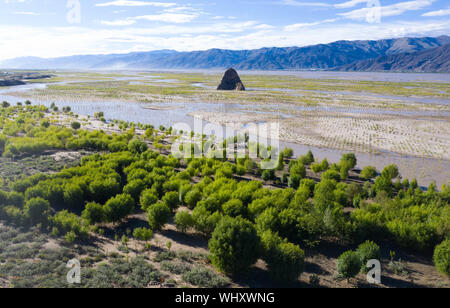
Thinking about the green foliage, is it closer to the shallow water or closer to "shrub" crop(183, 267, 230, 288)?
"shrub" crop(183, 267, 230, 288)

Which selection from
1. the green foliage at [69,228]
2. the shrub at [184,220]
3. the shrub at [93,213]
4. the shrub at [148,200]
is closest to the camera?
the green foliage at [69,228]

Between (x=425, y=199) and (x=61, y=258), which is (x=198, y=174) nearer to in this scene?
(x=61, y=258)

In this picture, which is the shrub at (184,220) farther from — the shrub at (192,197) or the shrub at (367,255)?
the shrub at (367,255)

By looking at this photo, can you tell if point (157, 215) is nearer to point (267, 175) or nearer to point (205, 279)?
point (205, 279)

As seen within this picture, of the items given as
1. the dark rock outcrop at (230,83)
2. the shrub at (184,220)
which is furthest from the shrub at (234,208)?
the dark rock outcrop at (230,83)

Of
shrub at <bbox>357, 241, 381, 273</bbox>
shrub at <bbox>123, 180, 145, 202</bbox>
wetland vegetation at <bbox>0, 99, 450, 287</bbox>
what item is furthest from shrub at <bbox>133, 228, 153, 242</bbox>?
shrub at <bbox>357, 241, 381, 273</bbox>

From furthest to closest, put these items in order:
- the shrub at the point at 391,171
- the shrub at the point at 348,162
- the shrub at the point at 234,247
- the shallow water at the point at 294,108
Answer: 1. the shallow water at the point at 294,108
2. the shrub at the point at 348,162
3. the shrub at the point at 391,171
4. the shrub at the point at 234,247

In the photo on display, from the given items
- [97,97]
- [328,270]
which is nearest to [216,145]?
[328,270]
